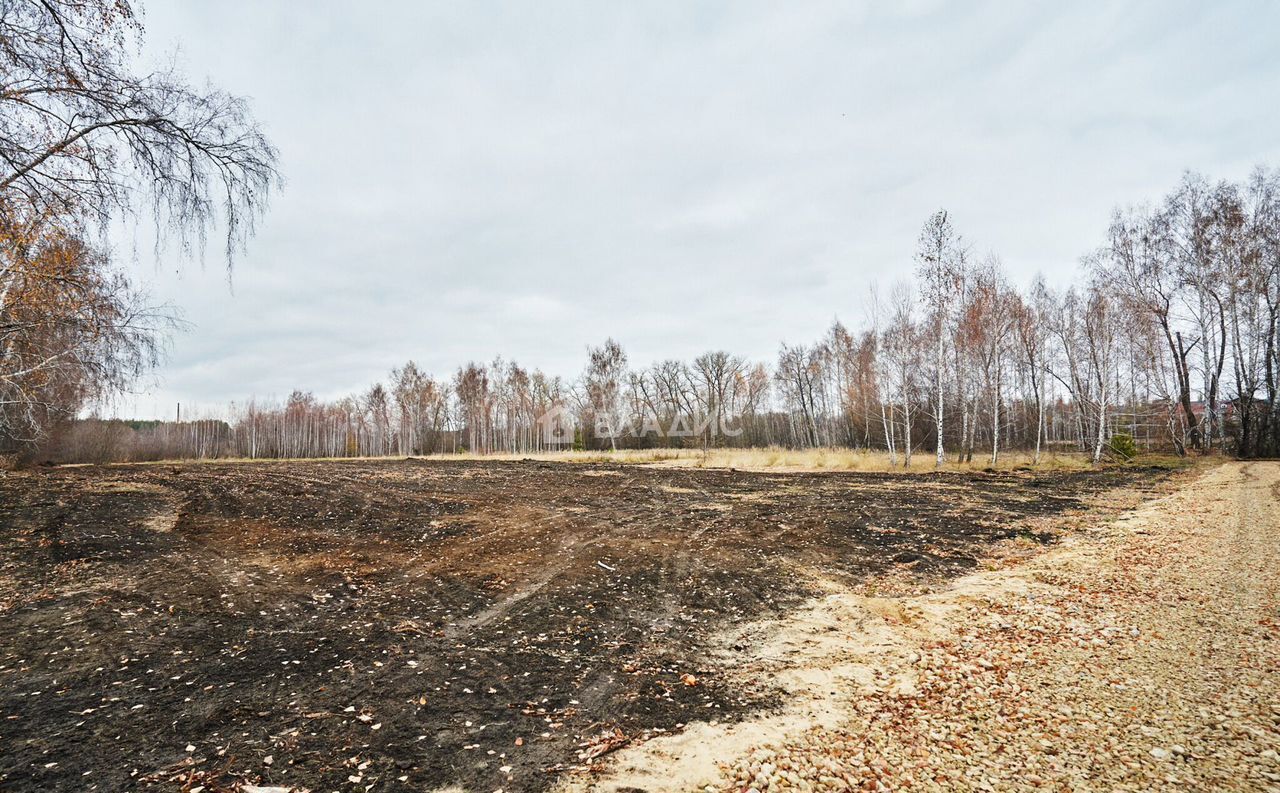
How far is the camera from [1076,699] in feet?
12.1

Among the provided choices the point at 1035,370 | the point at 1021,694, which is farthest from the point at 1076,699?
the point at 1035,370

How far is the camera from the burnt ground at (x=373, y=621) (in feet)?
10.9

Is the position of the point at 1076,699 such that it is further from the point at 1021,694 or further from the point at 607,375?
the point at 607,375

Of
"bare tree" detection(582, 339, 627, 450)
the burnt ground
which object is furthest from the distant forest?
the burnt ground

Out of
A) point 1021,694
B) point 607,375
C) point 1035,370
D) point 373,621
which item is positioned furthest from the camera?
point 607,375

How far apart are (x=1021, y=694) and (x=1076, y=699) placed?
320 millimetres

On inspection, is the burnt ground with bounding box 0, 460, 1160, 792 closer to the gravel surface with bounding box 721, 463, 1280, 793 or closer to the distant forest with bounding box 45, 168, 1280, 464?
the gravel surface with bounding box 721, 463, 1280, 793

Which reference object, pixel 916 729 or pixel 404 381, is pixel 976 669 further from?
pixel 404 381

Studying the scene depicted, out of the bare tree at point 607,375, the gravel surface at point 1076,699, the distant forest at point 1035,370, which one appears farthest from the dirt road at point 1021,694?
the bare tree at point 607,375

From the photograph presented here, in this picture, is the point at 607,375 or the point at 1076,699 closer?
the point at 1076,699

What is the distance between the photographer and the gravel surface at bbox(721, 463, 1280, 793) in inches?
115

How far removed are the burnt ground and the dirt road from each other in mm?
549

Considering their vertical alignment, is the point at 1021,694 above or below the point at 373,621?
above

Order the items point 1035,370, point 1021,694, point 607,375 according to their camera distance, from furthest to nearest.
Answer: point 607,375 → point 1035,370 → point 1021,694
